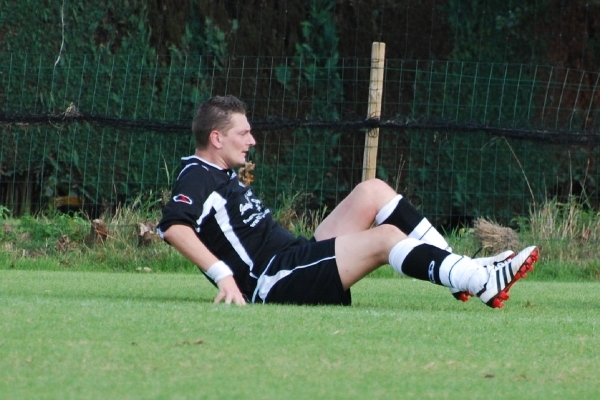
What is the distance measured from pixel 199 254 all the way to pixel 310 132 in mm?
6522

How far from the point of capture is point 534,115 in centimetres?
1187

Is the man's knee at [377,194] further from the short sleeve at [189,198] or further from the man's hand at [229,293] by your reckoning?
the man's hand at [229,293]

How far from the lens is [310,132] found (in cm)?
1174

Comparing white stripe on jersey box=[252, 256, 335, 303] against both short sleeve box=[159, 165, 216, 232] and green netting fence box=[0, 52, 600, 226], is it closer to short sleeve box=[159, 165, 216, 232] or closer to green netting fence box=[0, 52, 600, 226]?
short sleeve box=[159, 165, 216, 232]

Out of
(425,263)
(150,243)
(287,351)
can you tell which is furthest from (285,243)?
(150,243)

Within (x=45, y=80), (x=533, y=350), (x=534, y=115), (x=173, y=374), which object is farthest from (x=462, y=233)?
(x=173, y=374)

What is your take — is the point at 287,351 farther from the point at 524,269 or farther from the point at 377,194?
the point at 377,194

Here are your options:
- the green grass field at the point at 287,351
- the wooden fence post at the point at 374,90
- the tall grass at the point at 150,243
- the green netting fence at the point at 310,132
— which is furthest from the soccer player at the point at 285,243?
the green netting fence at the point at 310,132

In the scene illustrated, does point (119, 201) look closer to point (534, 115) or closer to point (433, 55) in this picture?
point (433, 55)

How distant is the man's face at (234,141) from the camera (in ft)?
18.7

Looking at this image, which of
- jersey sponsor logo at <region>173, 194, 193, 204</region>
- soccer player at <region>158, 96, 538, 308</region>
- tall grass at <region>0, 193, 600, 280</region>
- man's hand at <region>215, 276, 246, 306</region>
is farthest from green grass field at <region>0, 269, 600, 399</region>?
tall grass at <region>0, 193, 600, 280</region>

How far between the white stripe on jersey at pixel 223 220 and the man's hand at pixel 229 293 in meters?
0.31

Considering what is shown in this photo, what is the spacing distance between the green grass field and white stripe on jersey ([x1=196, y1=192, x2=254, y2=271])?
1.33 feet

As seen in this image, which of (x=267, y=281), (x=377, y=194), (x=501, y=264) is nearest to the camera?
(x=501, y=264)
